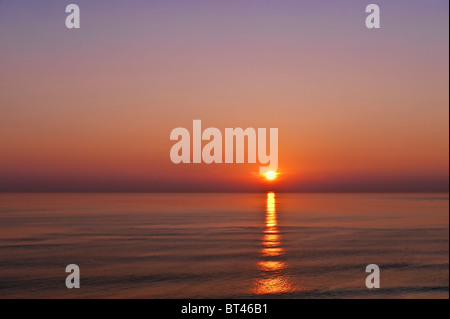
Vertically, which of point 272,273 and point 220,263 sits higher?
point 220,263

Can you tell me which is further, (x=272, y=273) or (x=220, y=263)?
(x=220, y=263)

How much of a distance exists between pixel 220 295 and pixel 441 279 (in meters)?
16.1

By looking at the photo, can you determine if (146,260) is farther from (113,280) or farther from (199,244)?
(199,244)

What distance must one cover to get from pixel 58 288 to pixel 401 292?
2135cm

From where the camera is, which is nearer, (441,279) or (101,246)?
(441,279)

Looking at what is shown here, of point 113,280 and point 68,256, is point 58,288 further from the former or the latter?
point 68,256

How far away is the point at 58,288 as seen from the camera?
98.7ft

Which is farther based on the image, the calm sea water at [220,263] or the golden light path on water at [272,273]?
the golden light path on water at [272,273]

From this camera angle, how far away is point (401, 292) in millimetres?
29453

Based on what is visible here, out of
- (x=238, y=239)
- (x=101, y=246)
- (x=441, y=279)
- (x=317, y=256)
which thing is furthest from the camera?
(x=238, y=239)

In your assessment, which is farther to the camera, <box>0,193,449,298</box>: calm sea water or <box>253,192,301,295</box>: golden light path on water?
<box>253,192,301,295</box>: golden light path on water
